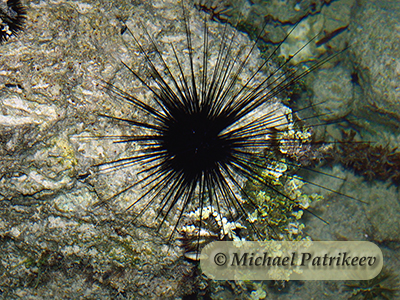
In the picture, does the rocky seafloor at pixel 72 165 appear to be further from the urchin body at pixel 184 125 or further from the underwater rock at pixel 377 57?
the underwater rock at pixel 377 57

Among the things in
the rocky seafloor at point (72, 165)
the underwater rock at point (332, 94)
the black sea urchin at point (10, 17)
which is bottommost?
the rocky seafloor at point (72, 165)

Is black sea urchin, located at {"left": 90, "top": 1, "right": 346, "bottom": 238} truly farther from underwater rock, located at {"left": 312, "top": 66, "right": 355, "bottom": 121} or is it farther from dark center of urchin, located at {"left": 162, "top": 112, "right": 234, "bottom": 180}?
underwater rock, located at {"left": 312, "top": 66, "right": 355, "bottom": 121}

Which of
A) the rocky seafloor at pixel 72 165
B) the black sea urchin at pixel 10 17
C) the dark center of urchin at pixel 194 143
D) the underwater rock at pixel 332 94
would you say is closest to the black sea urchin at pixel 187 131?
the dark center of urchin at pixel 194 143

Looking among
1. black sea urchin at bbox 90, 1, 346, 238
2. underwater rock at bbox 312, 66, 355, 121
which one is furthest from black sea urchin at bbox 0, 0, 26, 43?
underwater rock at bbox 312, 66, 355, 121

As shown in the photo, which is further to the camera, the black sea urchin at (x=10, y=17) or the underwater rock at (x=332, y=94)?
Answer: the underwater rock at (x=332, y=94)

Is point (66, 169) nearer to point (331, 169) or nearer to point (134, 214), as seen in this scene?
point (134, 214)

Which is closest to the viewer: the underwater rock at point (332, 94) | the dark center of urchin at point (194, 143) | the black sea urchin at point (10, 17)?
the black sea urchin at point (10, 17)

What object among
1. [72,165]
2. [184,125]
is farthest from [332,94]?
[72,165]

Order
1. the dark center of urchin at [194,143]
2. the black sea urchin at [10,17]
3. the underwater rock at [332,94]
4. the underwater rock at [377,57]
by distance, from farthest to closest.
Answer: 1. the underwater rock at [332,94]
2. the underwater rock at [377,57]
3. the dark center of urchin at [194,143]
4. the black sea urchin at [10,17]
